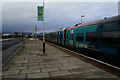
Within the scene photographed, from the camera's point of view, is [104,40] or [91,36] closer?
[104,40]

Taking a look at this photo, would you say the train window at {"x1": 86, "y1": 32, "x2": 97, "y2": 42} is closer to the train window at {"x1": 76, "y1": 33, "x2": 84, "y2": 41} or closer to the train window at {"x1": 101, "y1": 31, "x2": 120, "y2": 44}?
the train window at {"x1": 101, "y1": 31, "x2": 120, "y2": 44}

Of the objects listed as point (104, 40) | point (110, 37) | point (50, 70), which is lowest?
point (50, 70)

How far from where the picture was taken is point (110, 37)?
23.3ft

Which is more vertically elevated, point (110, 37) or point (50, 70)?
point (110, 37)

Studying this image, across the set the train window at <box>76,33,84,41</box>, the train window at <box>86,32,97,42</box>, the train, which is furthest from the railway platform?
the train window at <box>76,33,84,41</box>

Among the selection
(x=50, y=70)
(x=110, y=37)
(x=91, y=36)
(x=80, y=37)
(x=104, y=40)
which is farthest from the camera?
(x=80, y=37)

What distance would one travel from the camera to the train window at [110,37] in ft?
21.6

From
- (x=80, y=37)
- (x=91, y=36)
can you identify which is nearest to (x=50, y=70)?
(x=91, y=36)

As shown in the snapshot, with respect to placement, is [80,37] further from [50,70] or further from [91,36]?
[50,70]

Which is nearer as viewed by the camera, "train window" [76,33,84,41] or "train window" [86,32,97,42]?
"train window" [86,32,97,42]

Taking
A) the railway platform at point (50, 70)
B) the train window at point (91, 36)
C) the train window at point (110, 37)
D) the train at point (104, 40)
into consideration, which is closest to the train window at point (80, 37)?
the train at point (104, 40)

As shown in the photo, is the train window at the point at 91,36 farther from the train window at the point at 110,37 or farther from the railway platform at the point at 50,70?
the railway platform at the point at 50,70

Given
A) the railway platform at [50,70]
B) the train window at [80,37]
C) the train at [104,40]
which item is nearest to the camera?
the railway platform at [50,70]

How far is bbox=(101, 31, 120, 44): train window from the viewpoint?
6.59 meters
